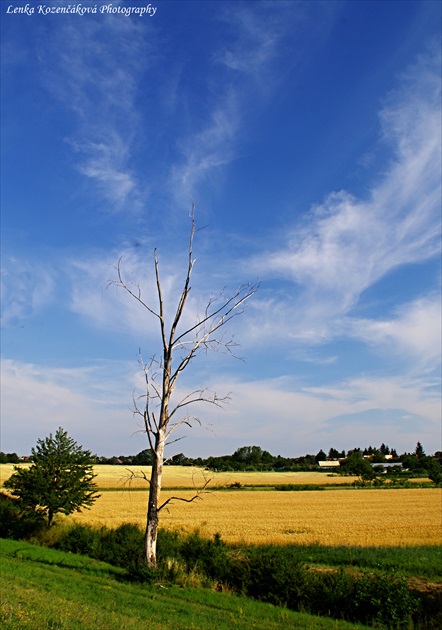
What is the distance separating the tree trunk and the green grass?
1.19 metres

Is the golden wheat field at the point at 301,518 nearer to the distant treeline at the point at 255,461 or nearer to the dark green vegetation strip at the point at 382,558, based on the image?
Result: the dark green vegetation strip at the point at 382,558

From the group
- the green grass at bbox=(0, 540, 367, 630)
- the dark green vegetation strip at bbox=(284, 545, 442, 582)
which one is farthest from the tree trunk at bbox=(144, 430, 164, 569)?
the dark green vegetation strip at bbox=(284, 545, 442, 582)

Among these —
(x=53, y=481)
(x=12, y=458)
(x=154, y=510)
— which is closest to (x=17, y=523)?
(x=53, y=481)

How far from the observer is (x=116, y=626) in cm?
1015

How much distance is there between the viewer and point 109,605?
12555 mm

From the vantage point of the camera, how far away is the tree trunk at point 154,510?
55.3 ft

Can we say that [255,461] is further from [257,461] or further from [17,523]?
[17,523]

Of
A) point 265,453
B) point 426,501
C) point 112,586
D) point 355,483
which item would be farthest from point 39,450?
point 265,453

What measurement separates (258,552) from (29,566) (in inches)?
323

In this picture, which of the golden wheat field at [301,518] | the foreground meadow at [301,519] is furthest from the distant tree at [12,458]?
the foreground meadow at [301,519]

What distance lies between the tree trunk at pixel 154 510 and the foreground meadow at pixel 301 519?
387 inches

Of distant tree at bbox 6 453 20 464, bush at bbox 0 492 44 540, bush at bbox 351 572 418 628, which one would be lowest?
bush at bbox 351 572 418 628

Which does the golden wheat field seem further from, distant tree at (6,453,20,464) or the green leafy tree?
distant tree at (6,453,20,464)

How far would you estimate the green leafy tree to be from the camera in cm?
2528
